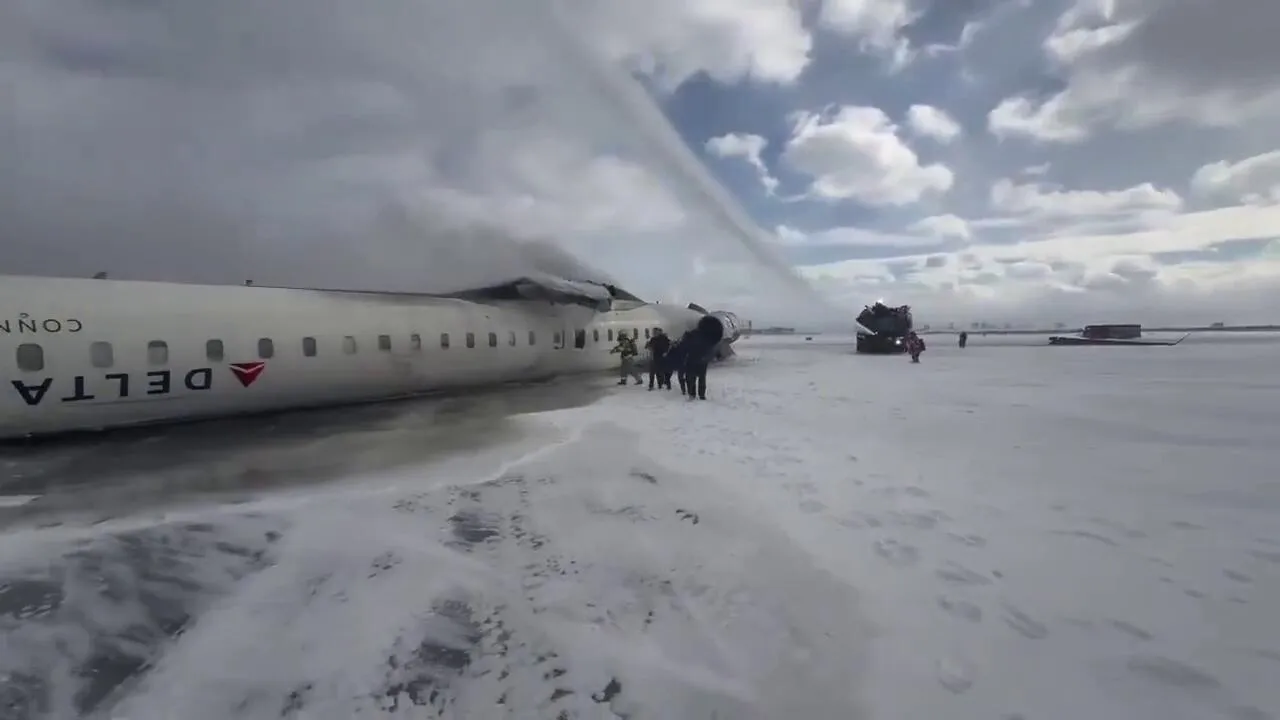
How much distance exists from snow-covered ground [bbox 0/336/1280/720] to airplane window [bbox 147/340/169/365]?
3.12m

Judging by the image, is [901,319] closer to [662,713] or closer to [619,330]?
[619,330]

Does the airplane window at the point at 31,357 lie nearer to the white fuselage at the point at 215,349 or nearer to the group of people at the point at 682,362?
the white fuselage at the point at 215,349

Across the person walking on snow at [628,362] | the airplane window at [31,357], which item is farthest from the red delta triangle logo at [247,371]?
the person walking on snow at [628,362]

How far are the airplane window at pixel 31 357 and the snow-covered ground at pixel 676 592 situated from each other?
9.39 feet

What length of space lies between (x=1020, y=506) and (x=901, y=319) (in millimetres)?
32240

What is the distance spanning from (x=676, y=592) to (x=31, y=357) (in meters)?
9.50

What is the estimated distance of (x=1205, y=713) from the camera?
8.56ft

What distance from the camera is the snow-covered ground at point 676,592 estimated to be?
2885 mm

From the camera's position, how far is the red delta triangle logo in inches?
373

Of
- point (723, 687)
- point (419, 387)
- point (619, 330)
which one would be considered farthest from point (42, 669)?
point (619, 330)

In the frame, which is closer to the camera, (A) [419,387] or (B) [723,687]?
(B) [723,687]

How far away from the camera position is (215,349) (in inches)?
364

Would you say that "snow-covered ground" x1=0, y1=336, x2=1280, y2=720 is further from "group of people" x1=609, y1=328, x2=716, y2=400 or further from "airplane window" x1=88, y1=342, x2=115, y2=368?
"group of people" x1=609, y1=328, x2=716, y2=400

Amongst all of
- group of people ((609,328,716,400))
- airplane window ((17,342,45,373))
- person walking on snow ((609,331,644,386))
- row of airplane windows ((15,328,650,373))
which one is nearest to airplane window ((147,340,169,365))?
row of airplane windows ((15,328,650,373))
